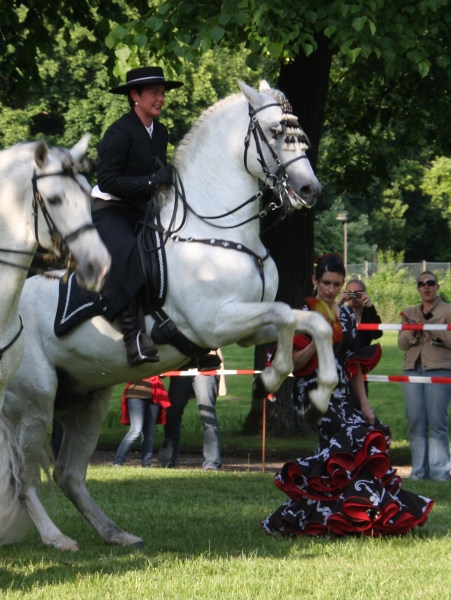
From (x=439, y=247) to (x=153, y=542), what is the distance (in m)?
66.2

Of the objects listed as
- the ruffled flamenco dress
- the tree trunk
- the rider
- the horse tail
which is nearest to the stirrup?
the rider

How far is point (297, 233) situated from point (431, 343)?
12.9 ft

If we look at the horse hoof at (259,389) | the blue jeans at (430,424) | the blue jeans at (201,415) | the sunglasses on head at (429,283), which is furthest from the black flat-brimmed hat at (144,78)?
the blue jeans at (201,415)

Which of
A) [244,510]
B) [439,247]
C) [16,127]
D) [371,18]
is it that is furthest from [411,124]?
[439,247]

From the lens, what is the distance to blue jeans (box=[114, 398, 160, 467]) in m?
14.4

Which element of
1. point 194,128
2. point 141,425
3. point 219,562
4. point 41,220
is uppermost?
point 194,128

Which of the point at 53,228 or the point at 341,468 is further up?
the point at 53,228

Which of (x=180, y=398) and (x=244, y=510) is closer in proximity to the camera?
(x=244, y=510)

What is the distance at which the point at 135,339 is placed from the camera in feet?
26.4

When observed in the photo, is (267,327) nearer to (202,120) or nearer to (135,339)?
(135,339)

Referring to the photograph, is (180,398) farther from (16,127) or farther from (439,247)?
(439,247)

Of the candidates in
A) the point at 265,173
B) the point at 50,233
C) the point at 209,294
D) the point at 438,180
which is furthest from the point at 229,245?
the point at 438,180

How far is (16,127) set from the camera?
40.1m

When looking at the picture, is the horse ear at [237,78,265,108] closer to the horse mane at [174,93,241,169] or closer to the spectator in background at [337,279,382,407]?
the horse mane at [174,93,241,169]
